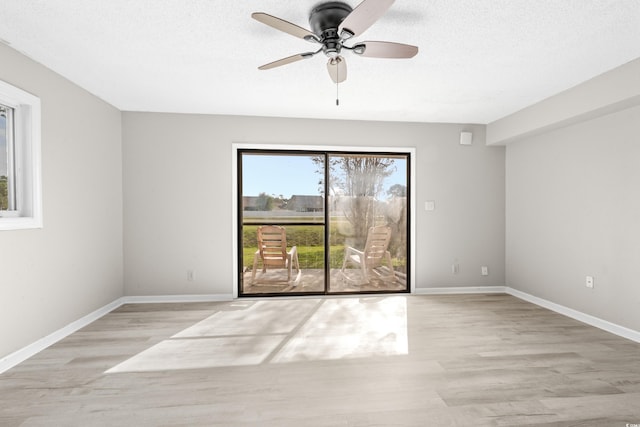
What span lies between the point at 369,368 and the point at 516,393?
966mm

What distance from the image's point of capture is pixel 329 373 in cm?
238

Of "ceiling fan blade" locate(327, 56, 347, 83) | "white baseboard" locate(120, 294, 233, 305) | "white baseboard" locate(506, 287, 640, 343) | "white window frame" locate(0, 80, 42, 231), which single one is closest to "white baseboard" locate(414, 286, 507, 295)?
"white baseboard" locate(506, 287, 640, 343)

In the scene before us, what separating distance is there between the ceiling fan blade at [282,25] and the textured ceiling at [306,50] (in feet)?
0.72

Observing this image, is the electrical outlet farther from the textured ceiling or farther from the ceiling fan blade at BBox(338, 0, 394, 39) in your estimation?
the ceiling fan blade at BBox(338, 0, 394, 39)

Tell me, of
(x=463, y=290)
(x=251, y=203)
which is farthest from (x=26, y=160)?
(x=463, y=290)

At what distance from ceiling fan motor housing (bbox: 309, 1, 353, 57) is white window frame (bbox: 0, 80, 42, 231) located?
2416mm

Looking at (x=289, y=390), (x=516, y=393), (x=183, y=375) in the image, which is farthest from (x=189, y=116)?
(x=516, y=393)

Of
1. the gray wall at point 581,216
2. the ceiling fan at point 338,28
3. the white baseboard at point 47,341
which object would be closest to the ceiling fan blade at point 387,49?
the ceiling fan at point 338,28

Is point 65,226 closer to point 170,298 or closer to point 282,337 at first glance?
point 170,298

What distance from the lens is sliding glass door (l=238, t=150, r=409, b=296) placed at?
173 inches

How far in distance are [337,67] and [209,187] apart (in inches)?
99.7

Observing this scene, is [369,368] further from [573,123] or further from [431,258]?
[573,123]

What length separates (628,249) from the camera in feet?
10.0

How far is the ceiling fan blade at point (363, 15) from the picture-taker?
1.61 meters
